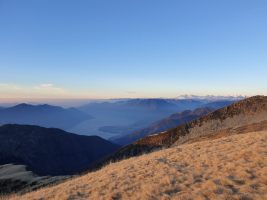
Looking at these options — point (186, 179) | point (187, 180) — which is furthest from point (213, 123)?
point (187, 180)

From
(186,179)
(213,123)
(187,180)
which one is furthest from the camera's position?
(213,123)

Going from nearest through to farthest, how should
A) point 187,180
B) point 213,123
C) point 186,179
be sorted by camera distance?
point 187,180, point 186,179, point 213,123

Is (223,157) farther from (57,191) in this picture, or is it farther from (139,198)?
(57,191)

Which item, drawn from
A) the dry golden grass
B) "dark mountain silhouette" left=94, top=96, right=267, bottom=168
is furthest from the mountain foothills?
"dark mountain silhouette" left=94, top=96, right=267, bottom=168

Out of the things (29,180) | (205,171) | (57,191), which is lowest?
(29,180)

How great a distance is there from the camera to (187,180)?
16.7 m

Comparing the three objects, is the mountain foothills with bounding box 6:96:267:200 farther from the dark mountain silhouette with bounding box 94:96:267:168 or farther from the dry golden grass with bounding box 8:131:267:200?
the dark mountain silhouette with bounding box 94:96:267:168

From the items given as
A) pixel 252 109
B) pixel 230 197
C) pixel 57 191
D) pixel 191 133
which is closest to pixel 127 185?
pixel 57 191

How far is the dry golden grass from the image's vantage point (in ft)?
47.2

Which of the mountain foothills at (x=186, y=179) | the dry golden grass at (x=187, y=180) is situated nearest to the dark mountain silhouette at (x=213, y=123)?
the mountain foothills at (x=186, y=179)

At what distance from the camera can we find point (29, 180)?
156 feet

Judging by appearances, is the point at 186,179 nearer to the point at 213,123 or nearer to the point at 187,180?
the point at 187,180

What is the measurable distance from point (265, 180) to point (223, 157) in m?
6.20

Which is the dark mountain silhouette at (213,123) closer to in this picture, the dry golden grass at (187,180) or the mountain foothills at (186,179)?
the mountain foothills at (186,179)
